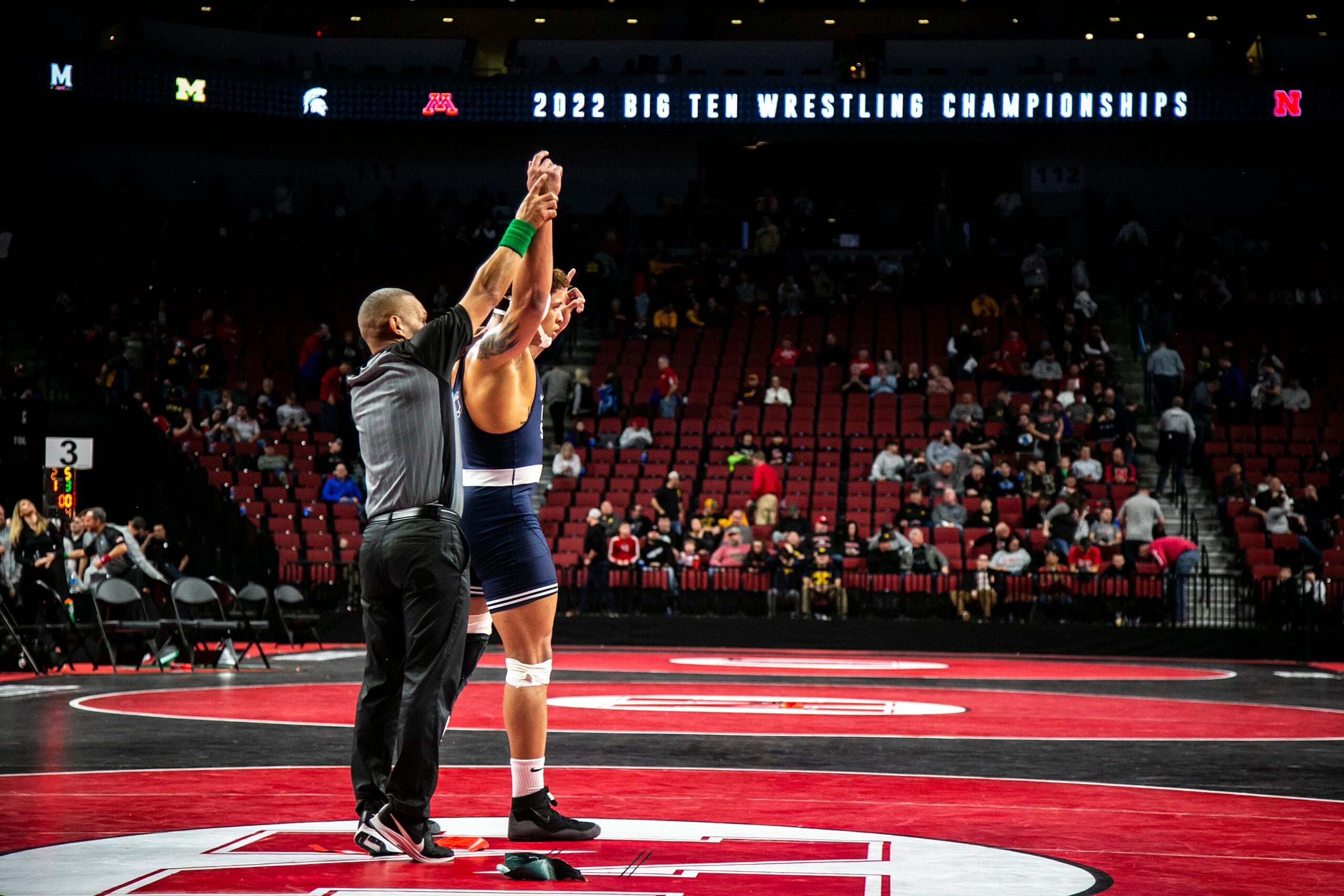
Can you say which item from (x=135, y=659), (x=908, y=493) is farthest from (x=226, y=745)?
(x=908, y=493)

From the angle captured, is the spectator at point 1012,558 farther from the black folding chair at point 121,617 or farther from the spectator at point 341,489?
the black folding chair at point 121,617

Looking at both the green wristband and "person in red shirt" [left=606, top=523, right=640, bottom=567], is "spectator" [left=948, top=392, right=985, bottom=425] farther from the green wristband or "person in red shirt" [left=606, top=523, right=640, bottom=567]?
the green wristband

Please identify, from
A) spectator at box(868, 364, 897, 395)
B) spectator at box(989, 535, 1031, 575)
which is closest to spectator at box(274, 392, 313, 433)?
spectator at box(868, 364, 897, 395)

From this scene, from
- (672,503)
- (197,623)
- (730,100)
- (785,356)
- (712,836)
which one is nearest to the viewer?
(712,836)

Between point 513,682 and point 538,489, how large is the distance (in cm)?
1839

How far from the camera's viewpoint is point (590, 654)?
17266 millimetres

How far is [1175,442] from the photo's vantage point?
69.6 ft

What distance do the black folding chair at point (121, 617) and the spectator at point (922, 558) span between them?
8.47 meters

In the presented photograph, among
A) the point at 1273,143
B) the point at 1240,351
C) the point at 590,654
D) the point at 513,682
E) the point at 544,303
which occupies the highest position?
the point at 1273,143

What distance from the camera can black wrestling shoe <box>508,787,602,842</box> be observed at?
5055mm

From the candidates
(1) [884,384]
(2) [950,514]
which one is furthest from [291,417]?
(2) [950,514]

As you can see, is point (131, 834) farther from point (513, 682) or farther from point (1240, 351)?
point (1240, 351)

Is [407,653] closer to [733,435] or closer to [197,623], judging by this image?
[197,623]

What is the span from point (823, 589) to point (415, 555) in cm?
1371
